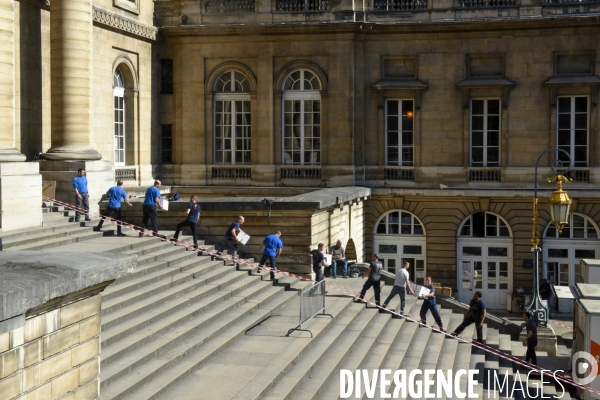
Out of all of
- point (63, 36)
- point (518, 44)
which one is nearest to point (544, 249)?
point (518, 44)

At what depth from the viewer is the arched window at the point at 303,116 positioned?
36531mm

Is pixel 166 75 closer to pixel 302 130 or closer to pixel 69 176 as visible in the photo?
pixel 302 130

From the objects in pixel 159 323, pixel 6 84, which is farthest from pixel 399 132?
pixel 159 323

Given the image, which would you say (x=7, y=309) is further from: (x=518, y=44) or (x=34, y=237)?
(x=518, y=44)

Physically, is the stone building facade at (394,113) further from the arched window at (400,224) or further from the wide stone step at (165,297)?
the wide stone step at (165,297)

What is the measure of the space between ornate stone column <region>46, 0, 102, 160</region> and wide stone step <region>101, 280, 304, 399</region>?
29.0 feet

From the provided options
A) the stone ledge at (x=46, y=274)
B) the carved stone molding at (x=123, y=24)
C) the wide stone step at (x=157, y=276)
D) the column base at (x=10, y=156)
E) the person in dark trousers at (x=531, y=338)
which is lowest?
the person in dark trousers at (x=531, y=338)

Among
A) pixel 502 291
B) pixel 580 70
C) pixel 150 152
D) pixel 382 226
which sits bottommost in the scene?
pixel 502 291

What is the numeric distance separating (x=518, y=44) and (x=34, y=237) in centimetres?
2091

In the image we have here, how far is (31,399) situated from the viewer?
29.6 ft

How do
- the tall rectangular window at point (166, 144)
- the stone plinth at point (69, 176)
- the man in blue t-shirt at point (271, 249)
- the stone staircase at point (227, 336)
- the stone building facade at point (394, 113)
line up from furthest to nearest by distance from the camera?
the tall rectangular window at point (166, 144), the stone building facade at point (394, 113), the stone plinth at point (69, 176), the man in blue t-shirt at point (271, 249), the stone staircase at point (227, 336)

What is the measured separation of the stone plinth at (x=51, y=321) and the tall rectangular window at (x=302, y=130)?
85.5 feet

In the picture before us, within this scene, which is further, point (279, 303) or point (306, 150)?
point (306, 150)

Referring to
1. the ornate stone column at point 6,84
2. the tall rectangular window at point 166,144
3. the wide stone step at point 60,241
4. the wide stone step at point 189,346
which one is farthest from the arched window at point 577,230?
the ornate stone column at point 6,84
